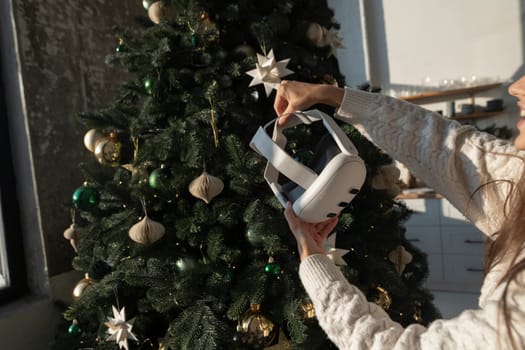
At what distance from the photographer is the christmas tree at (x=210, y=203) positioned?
0.78 m

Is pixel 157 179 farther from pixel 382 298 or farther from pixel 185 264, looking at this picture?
pixel 382 298

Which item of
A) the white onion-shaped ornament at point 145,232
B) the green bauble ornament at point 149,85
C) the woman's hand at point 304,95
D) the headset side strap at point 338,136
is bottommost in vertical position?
the white onion-shaped ornament at point 145,232

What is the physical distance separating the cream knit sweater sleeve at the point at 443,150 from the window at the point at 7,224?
1.08m

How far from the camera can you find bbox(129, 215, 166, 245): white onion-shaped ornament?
81cm

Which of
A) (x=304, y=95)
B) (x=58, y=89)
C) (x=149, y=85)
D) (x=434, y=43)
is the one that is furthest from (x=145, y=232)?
(x=434, y=43)

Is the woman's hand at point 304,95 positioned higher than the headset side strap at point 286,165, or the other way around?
the woman's hand at point 304,95

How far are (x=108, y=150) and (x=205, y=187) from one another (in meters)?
0.35

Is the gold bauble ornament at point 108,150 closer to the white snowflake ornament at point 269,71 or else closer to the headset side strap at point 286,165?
the white snowflake ornament at point 269,71

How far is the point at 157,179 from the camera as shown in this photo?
85 cm

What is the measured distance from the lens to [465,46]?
8.48ft

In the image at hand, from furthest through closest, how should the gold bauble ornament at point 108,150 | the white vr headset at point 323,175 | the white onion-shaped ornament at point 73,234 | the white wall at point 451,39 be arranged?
the white wall at point 451,39
the white onion-shaped ornament at point 73,234
the gold bauble ornament at point 108,150
the white vr headset at point 323,175

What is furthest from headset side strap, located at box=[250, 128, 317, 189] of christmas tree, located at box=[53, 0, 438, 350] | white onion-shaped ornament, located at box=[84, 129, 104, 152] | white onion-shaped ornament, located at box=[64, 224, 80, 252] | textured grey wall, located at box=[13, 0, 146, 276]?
textured grey wall, located at box=[13, 0, 146, 276]

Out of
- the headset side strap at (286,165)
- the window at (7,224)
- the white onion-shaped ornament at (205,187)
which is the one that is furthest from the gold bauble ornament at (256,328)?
the window at (7,224)

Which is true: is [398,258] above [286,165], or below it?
below
